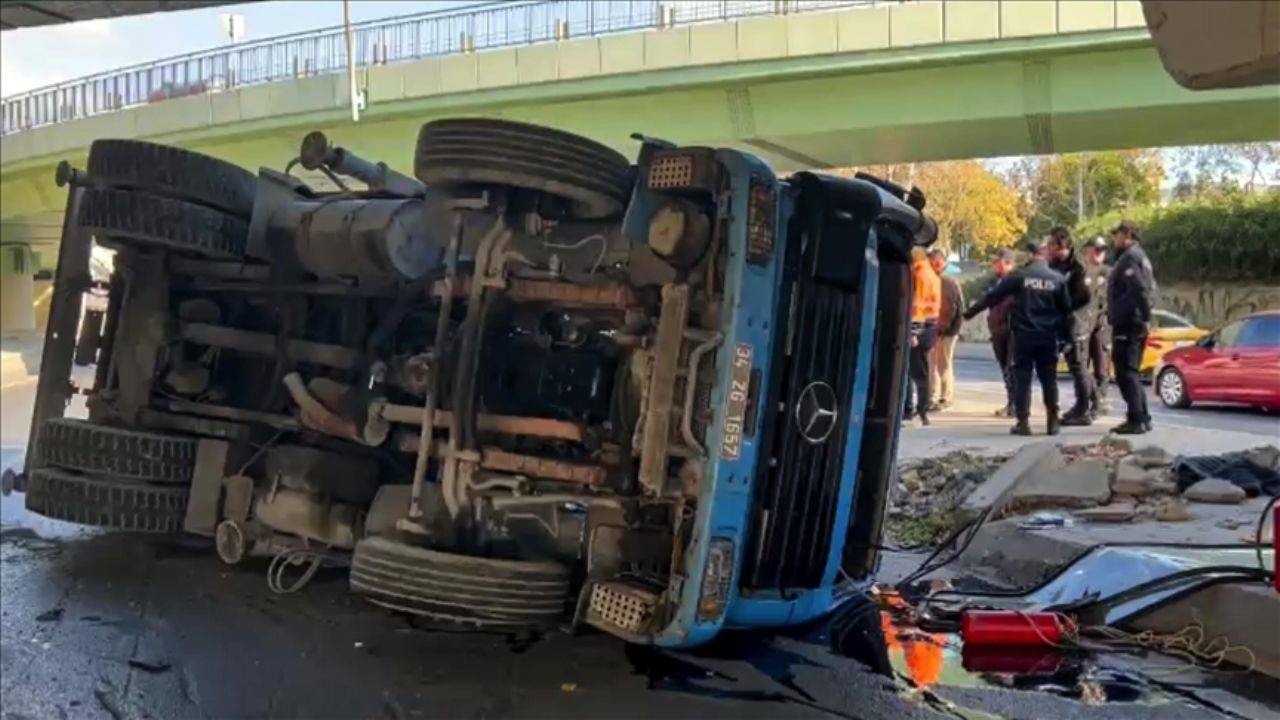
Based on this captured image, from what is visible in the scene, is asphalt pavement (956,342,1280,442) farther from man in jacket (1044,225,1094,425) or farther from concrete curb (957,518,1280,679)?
concrete curb (957,518,1280,679)

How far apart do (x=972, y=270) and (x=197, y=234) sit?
8910 millimetres

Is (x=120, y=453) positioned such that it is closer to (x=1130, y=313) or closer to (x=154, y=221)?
(x=154, y=221)

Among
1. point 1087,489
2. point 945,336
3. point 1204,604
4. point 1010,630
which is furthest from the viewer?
point 945,336

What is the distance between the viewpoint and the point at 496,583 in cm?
348

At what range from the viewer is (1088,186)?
31.2ft

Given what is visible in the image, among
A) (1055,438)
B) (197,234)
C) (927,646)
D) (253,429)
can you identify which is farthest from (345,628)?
(1055,438)

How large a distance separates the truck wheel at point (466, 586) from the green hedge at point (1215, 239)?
3146 millimetres

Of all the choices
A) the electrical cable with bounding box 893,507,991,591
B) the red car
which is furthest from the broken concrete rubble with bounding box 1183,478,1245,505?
the electrical cable with bounding box 893,507,991,591

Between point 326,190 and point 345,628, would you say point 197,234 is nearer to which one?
point 326,190

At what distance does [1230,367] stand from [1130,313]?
1850 mm

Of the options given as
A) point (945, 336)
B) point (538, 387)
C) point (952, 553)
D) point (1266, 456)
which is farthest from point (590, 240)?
point (945, 336)

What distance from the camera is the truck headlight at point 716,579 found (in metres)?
3.39

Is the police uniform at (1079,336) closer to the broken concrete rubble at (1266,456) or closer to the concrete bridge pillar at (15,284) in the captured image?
the broken concrete rubble at (1266,456)

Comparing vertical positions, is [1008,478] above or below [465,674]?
above
